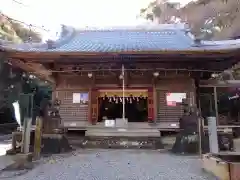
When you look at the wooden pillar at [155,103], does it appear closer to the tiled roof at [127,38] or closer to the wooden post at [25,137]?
the tiled roof at [127,38]

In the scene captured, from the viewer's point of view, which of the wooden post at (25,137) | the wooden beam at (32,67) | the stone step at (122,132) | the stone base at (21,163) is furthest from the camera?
the wooden beam at (32,67)

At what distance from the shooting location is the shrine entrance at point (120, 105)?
1136cm

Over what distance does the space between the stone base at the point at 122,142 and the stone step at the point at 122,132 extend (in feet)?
0.40

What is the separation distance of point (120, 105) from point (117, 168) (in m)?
7.43

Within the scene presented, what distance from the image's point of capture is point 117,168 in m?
6.20

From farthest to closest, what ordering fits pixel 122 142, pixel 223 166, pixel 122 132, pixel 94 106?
1. pixel 94 106
2. pixel 122 132
3. pixel 122 142
4. pixel 223 166

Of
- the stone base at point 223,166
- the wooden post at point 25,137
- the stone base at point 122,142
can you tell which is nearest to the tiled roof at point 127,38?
the stone base at point 122,142

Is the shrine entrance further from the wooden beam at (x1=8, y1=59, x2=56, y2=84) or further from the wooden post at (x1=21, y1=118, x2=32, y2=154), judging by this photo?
the wooden post at (x1=21, y1=118, x2=32, y2=154)

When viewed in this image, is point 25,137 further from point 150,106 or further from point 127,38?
point 127,38

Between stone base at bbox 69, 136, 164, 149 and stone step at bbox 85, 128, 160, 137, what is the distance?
12 centimetres

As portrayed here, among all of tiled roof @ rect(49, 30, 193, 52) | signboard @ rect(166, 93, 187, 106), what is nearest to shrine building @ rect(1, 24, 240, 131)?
signboard @ rect(166, 93, 187, 106)

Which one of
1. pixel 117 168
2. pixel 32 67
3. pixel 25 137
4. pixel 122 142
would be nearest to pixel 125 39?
pixel 32 67

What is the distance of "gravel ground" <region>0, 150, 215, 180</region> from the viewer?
17.7 feet

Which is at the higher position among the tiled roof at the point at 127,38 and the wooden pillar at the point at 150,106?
the tiled roof at the point at 127,38
